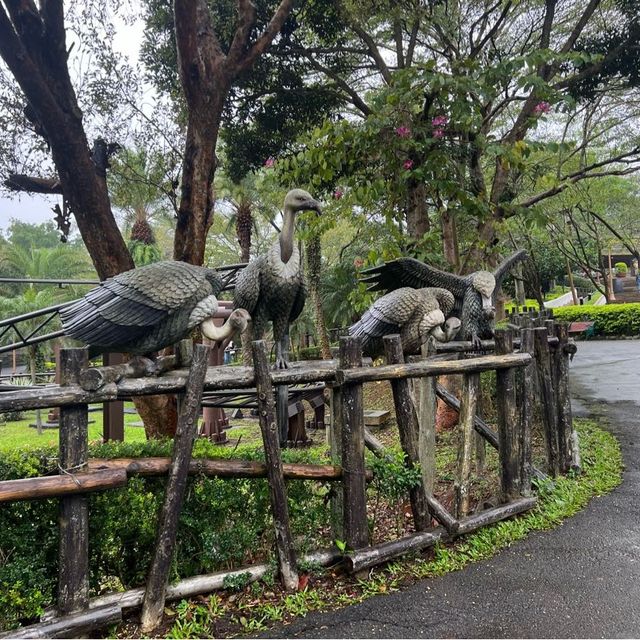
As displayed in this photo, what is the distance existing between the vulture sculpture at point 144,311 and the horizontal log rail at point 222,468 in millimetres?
569

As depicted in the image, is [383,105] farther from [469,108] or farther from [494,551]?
[494,551]

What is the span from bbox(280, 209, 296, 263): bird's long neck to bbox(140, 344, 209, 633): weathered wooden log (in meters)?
0.81

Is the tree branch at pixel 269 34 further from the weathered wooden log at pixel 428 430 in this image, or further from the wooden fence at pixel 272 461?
the weathered wooden log at pixel 428 430

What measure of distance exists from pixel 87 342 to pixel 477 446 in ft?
12.8

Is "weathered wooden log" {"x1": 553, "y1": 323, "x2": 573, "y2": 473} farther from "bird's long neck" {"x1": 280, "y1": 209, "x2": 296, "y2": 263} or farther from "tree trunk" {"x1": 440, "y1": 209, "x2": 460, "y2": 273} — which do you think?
"bird's long neck" {"x1": 280, "y1": 209, "x2": 296, "y2": 263}

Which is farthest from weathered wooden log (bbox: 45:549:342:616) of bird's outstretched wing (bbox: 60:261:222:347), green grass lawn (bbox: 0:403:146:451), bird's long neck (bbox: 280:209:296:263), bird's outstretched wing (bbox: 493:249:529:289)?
green grass lawn (bbox: 0:403:146:451)

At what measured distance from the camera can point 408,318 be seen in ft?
13.3

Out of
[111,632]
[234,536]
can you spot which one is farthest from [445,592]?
[111,632]

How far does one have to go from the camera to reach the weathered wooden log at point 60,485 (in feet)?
7.34

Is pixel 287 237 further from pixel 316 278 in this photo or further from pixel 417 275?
pixel 316 278

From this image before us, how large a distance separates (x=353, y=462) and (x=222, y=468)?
0.81m

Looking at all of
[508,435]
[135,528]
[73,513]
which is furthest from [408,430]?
[73,513]

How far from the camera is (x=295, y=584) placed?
285 cm

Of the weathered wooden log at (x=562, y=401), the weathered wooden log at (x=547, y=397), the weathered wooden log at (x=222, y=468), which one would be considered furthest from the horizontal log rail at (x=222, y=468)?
the weathered wooden log at (x=562, y=401)
